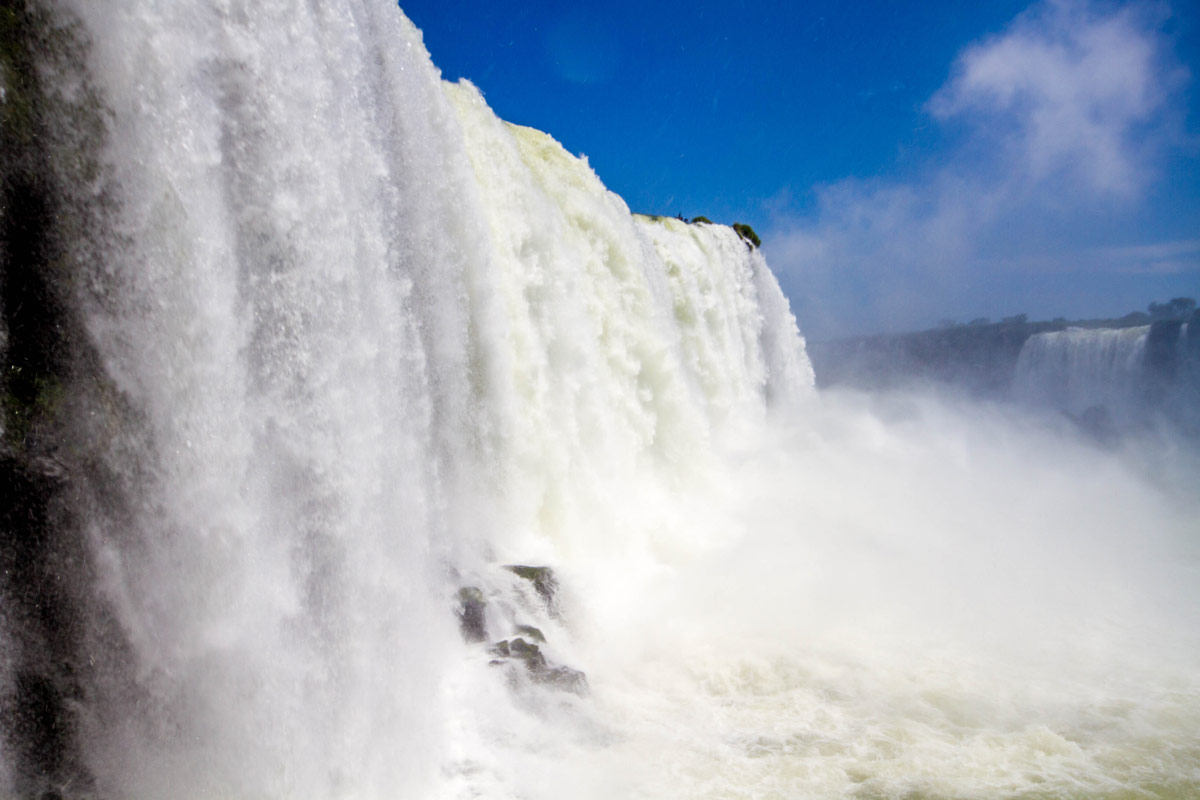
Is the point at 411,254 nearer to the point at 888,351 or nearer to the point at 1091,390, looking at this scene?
the point at 1091,390

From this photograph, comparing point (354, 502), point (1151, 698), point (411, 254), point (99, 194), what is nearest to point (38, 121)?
point (99, 194)

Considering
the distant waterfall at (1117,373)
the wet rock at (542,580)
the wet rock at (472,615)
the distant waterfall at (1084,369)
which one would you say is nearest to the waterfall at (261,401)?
the wet rock at (472,615)

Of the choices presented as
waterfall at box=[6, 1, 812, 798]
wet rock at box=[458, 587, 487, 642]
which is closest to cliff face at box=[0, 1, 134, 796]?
waterfall at box=[6, 1, 812, 798]

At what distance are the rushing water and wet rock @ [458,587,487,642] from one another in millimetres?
81

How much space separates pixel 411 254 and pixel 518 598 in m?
2.77

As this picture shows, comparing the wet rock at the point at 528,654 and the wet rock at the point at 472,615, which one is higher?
the wet rock at the point at 472,615

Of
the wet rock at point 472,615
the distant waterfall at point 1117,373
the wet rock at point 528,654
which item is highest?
the distant waterfall at point 1117,373

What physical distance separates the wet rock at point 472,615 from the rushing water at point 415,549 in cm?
8

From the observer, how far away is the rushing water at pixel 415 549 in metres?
3.08

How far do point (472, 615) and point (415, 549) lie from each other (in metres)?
0.72

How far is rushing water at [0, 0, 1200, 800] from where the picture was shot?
121 inches

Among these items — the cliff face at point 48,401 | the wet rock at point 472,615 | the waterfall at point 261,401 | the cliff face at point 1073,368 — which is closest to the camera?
the cliff face at point 48,401

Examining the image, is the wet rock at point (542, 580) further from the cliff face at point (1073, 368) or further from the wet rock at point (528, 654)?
the cliff face at point (1073, 368)

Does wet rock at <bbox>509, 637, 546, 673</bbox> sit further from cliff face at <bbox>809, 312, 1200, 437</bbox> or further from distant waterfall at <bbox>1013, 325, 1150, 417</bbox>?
distant waterfall at <bbox>1013, 325, 1150, 417</bbox>
